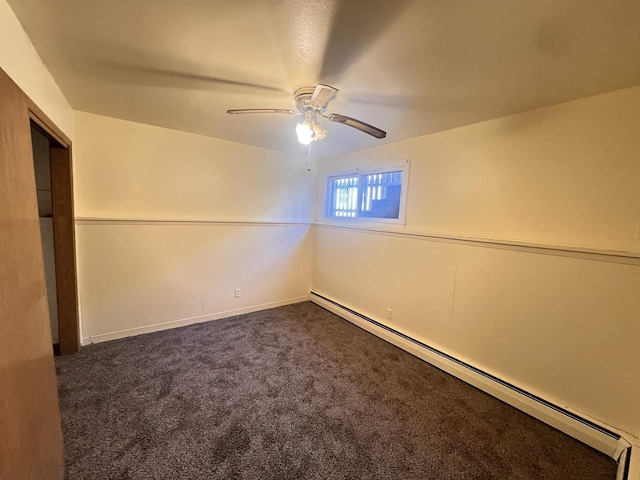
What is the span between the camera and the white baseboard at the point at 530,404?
5.43ft

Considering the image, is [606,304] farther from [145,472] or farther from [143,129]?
[143,129]

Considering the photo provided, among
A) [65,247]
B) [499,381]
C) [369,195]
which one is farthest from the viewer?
[369,195]

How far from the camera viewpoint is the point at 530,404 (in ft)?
6.35

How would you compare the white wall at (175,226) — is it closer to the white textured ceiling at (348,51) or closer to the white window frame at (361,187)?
the white window frame at (361,187)

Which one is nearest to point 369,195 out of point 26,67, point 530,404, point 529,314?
point 529,314

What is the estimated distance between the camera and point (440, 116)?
85.8 inches

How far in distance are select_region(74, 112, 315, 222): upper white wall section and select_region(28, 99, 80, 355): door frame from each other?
22cm

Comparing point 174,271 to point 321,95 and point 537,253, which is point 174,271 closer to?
point 321,95

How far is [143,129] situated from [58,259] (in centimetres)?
149

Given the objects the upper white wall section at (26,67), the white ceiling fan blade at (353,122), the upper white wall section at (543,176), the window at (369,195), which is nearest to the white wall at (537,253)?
the upper white wall section at (543,176)

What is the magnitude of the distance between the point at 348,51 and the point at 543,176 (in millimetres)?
1676

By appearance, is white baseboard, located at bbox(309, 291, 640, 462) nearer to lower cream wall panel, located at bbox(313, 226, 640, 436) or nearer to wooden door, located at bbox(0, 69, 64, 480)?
lower cream wall panel, located at bbox(313, 226, 640, 436)

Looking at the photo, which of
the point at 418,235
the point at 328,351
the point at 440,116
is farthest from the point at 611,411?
the point at 440,116

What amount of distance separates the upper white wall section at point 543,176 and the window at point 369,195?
27cm
